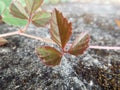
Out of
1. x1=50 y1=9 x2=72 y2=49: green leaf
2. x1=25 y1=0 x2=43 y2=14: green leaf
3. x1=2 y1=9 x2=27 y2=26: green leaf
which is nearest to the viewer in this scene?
x1=50 y1=9 x2=72 y2=49: green leaf

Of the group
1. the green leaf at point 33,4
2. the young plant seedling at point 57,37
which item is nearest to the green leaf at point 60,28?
the young plant seedling at point 57,37

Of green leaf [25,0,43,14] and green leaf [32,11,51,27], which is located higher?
green leaf [25,0,43,14]

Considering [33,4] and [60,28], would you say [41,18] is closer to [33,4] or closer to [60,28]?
[33,4]

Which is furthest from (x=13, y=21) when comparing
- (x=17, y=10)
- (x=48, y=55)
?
(x=48, y=55)

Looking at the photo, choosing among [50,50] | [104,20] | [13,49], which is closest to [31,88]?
[50,50]

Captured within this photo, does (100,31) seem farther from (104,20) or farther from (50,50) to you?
(50,50)

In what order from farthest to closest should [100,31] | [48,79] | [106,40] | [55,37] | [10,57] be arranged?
[100,31] → [106,40] → [10,57] → [48,79] → [55,37]

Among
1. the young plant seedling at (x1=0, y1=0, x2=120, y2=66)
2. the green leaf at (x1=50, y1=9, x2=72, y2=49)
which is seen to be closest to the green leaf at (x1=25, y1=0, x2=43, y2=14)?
the young plant seedling at (x1=0, y1=0, x2=120, y2=66)

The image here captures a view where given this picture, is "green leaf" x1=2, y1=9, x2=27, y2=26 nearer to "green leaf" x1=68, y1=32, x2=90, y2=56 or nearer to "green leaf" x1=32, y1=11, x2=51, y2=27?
"green leaf" x1=32, y1=11, x2=51, y2=27
